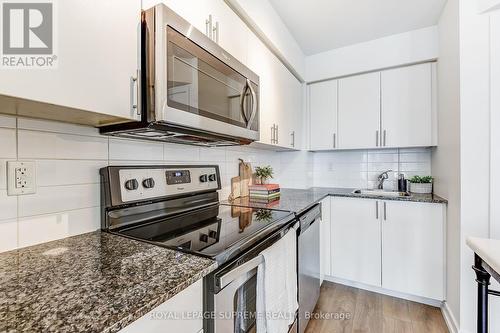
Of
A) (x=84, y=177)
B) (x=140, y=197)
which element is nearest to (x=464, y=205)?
(x=140, y=197)

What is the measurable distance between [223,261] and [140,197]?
61 centimetres

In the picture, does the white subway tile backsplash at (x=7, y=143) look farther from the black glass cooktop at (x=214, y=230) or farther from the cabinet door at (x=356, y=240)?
the cabinet door at (x=356, y=240)

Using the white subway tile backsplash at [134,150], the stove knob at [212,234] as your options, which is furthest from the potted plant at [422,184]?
the white subway tile backsplash at [134,150]

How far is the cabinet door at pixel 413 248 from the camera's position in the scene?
1.97 meters

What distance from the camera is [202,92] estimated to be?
1073mm

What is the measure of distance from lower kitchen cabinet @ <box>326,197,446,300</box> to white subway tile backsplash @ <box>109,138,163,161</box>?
1753 mm

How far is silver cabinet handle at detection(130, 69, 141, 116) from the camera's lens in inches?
33.5

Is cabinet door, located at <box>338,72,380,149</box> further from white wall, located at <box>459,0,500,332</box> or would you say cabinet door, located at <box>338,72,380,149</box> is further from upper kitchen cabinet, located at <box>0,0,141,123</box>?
upper kitchen cabinet, located at <box>0,0,141,123</box>

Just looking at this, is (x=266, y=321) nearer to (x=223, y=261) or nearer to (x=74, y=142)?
(x=223, y=261)

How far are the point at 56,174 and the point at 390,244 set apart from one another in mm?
2425

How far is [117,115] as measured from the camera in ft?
2.66

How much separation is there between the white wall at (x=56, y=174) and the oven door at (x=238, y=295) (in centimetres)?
66

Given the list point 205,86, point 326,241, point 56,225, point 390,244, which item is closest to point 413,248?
point 390,244

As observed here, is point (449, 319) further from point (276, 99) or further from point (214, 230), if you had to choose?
point (276, 99)
